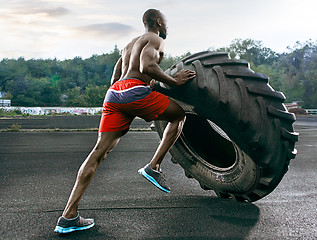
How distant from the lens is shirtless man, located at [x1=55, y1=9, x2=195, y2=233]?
280 centimetres

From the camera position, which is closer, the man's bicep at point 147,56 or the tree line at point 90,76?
the man's bicep at point 147,56

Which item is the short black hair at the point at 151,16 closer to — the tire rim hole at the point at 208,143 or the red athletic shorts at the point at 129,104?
the red athletic shorts at the point at 129,104

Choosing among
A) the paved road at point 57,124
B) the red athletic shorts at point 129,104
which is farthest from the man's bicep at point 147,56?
the paved road at point 57,124

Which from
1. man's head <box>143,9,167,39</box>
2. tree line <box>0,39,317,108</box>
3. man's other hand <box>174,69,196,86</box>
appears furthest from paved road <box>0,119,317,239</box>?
tree line <box>0,39,317,108</box>

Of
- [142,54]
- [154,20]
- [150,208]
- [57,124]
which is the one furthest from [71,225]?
[57,124]

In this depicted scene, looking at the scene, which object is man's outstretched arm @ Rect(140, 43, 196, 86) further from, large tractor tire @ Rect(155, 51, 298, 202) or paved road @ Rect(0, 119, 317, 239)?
paved road @ Rect(0, 119, 317, 239)

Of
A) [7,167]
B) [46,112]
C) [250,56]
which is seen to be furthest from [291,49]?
[7,167]

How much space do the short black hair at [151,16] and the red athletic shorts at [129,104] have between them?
0.60 m

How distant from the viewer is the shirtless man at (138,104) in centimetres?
280

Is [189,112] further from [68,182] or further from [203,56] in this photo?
[68,182]

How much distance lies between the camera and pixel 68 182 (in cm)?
447

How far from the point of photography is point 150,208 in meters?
3.23

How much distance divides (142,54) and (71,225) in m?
1.63

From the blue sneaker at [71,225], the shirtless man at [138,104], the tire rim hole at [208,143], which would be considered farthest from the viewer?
the tire rim hole at [208,143]
